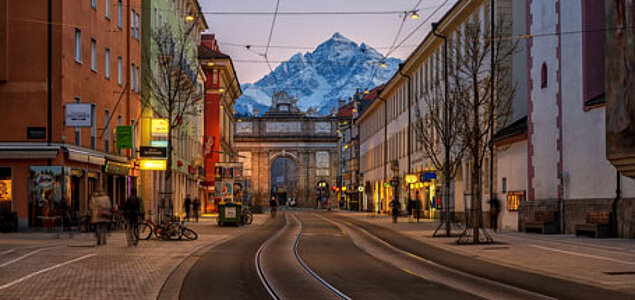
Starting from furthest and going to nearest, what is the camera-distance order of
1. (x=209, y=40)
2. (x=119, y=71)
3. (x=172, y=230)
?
(x=209, y=40) → (x=119, y=71) → (x=172, y=230)

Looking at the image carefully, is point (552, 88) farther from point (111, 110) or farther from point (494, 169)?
point (111, 110)

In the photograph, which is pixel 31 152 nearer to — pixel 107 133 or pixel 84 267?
pixel 107 133

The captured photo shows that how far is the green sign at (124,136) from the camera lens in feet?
121

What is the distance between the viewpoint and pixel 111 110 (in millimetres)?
41156

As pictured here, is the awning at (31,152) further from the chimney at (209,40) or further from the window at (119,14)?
the chimney at (209,40)

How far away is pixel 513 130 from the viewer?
40094 mm

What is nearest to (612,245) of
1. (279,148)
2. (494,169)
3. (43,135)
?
(494,169)

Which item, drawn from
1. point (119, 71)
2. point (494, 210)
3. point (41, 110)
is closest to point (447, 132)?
point (494, 210)

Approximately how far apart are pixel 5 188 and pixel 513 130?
21949mm

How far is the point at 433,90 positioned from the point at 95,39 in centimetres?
2483

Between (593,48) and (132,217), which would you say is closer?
(132,217)

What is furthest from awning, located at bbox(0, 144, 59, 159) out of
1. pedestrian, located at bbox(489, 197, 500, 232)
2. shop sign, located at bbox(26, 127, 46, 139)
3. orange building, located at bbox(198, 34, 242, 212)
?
orange building, located at bbox(198, 34, 242, 212)

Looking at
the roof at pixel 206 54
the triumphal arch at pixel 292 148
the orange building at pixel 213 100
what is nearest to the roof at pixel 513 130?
the orange building at pixel 213 100

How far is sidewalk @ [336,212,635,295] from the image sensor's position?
16.7 metres
